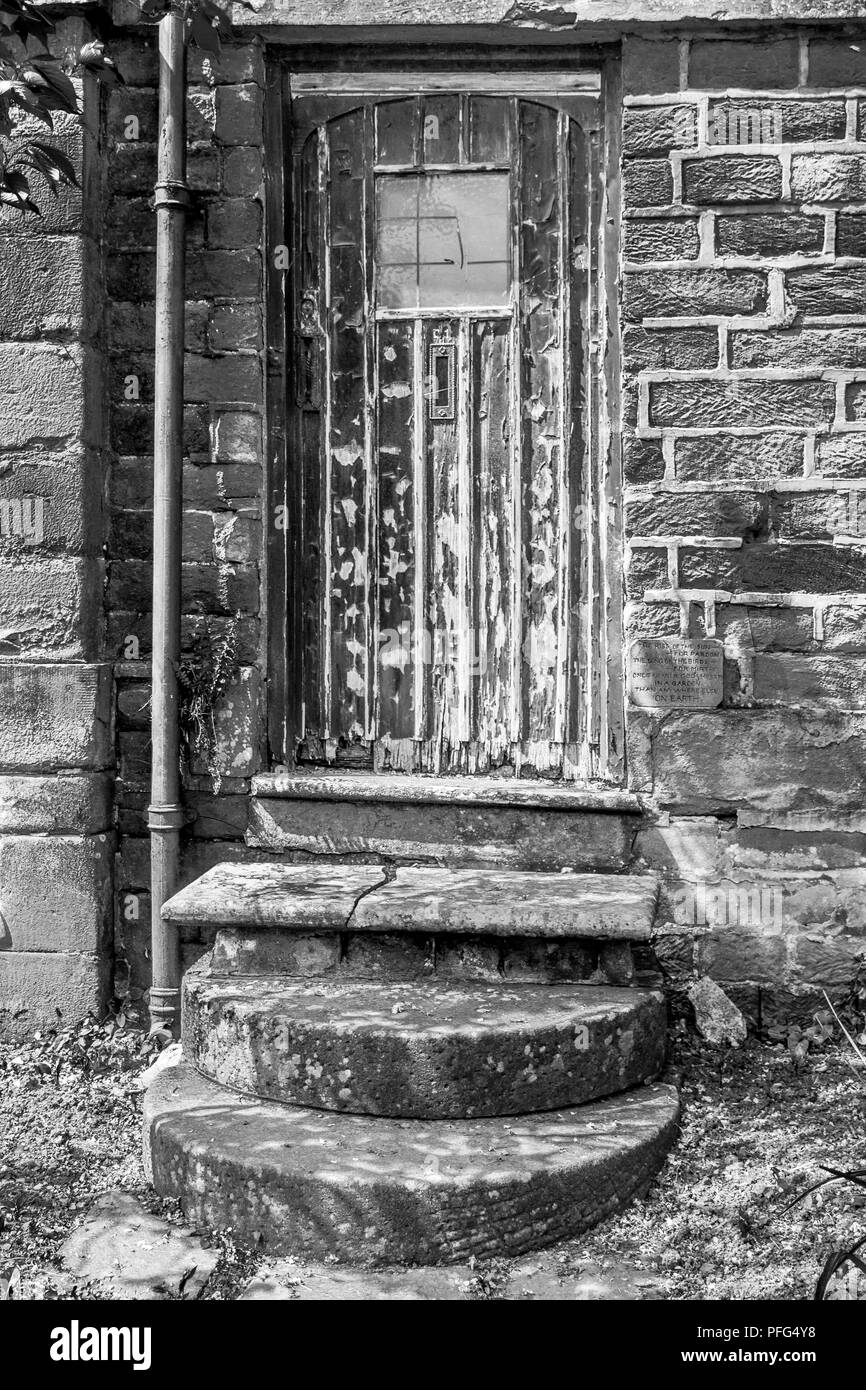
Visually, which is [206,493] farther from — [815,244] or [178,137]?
[815,244]

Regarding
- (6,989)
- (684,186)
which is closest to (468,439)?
(684,186)

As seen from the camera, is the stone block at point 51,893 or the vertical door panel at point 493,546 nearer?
the stone block at point 51,893

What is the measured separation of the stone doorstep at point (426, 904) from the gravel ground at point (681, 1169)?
563mm

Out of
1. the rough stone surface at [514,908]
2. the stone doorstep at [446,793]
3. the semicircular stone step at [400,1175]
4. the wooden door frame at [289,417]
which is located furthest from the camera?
the wooden door frame at [289,417]

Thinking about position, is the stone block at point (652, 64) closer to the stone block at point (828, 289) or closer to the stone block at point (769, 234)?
the stone block at point (769, 234)

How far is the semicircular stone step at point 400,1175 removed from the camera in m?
2.64

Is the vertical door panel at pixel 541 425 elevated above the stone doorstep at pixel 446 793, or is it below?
above

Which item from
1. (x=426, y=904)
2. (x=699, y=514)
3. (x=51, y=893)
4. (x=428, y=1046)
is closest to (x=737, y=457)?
(x=699, y=514)

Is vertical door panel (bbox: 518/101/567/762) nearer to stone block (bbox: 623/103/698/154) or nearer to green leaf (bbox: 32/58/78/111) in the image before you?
stone block (bbox: 623/103/698/154)

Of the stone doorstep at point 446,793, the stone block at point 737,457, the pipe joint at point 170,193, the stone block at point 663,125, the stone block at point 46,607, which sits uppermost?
the stone block at point 663,125

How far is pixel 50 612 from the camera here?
385 cm

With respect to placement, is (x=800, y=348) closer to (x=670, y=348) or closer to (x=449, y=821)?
(x=670, y=348)

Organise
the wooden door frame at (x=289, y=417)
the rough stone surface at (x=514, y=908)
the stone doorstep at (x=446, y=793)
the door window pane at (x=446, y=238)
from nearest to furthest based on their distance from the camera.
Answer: the rough stone surface at (x=514, y=908) < the stone doorstep at (x=446, y=793) < the wooden door frame at (x=289, y=417) < the door window pane at (x=446, y=238)

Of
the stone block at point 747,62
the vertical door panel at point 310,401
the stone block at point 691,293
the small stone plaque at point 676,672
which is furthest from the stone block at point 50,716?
the stone block at point 747,62
